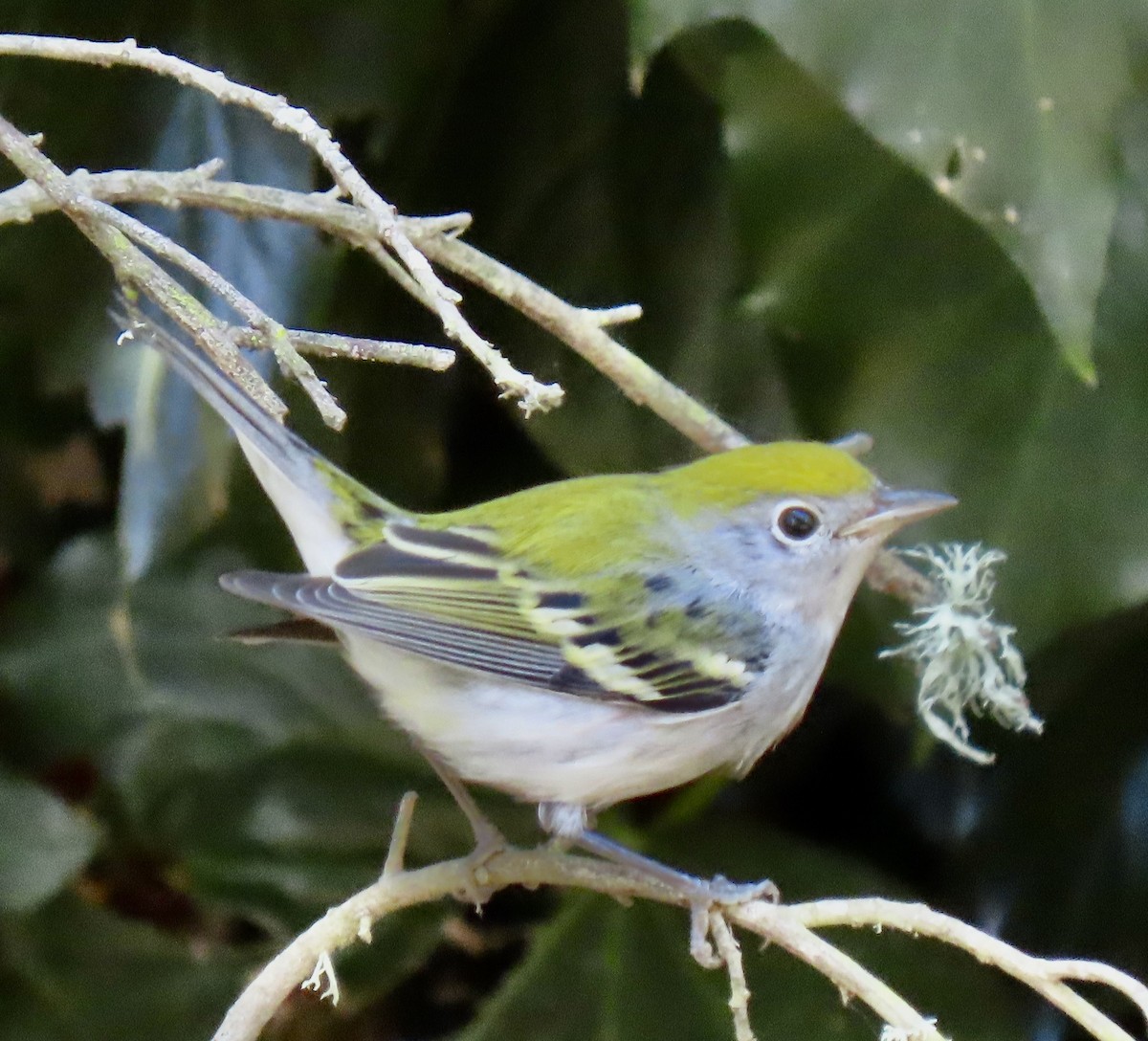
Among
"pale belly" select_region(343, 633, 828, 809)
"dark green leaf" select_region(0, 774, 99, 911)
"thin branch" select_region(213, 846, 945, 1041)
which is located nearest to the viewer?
"thin branch" select_region(213, 846, 945, 1041)

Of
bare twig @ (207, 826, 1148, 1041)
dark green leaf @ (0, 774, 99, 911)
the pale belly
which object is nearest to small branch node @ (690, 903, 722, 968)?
bare twig @ (207, 826, 1148, 1041)

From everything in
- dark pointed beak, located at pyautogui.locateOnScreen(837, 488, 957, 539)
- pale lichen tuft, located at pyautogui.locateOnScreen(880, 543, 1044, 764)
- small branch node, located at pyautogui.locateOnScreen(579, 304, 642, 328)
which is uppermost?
small branch node, located at pyautogui.locateOnScreen(579, 304, 642, 328)

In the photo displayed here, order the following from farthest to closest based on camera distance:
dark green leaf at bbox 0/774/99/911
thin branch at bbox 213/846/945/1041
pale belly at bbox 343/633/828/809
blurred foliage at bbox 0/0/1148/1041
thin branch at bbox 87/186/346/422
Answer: dark green leaf at bbox 0/774/99/911 → blurred foliage at bbox 0/0/1148/1041 → pale belly at bbox 343/633/828/809 → thin branch at bbox 213/846/945/1041 → thin branch at bbox 87/186/346/422

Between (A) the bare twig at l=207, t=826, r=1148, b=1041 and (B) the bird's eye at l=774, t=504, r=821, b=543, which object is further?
(B) the bird's eye at l=774, t=504, r=821, b=543

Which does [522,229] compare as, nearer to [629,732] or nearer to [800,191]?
[800,191]

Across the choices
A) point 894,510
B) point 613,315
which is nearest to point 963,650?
point 894,510

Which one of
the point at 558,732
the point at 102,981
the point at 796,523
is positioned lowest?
the point at 102,981

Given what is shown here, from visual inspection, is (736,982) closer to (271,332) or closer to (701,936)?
(701,936)

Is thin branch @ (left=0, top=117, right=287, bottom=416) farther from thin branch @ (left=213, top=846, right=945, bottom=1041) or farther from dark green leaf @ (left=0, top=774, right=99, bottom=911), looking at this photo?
dark green leaf @ (left=0, top=774, right=99, bottom=911)
